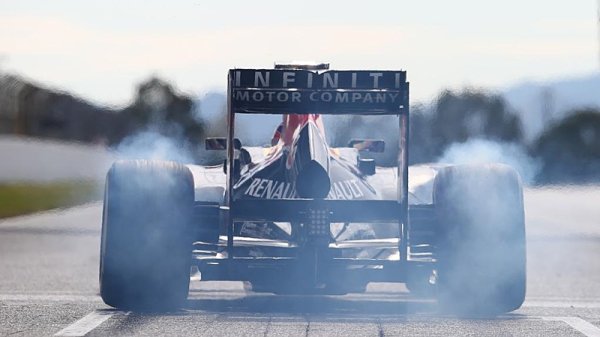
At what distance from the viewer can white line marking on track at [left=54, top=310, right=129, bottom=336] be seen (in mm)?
10586

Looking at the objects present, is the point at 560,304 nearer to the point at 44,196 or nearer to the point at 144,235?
the point at 144,235

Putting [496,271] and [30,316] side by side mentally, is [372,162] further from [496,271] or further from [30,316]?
[30,316]

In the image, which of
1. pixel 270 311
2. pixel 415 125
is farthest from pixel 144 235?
pixel 415 125

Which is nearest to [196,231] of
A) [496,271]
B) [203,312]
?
[203,312]

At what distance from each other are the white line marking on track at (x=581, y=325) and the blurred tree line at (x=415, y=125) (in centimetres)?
484

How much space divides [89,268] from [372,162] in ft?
16.1

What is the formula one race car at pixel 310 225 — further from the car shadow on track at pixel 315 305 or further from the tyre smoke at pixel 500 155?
the tyre smoke at pixel 500 155

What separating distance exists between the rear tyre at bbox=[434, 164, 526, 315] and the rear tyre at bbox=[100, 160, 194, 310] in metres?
2.06

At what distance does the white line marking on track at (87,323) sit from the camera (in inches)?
417

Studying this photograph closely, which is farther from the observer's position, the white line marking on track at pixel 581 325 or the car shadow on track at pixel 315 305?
the car shadow on track at pixel 315 305

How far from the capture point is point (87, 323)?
11180mm

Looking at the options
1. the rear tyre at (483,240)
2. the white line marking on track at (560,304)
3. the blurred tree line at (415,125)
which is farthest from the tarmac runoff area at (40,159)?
the rear tyre at (483,240)

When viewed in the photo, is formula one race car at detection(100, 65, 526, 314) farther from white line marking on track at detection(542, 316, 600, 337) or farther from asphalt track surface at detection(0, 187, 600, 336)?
white line marking on track at detection(542, 316, 600, 337)

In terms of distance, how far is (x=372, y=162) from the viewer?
13.9 metres
